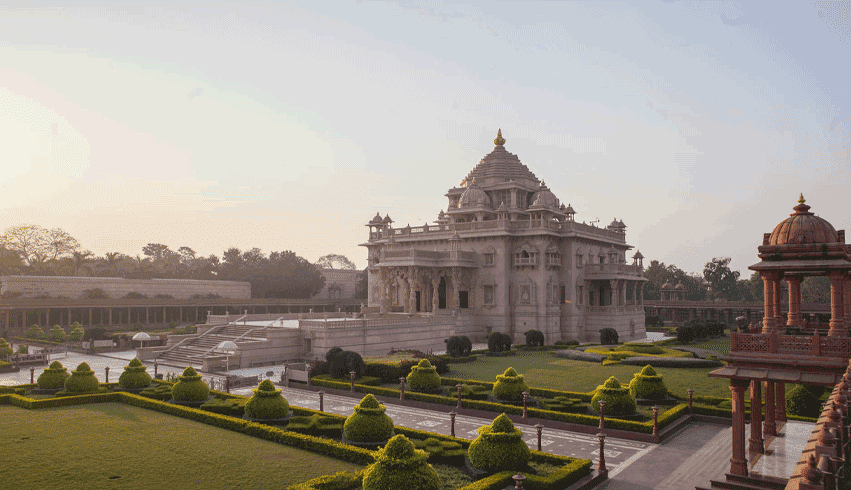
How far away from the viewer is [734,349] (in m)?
14.7

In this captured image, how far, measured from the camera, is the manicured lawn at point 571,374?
28172 mm

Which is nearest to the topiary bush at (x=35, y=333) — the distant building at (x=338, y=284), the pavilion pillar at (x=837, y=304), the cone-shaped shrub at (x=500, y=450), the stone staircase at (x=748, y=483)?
the cone-shaped shrub at (x=500, y=450)

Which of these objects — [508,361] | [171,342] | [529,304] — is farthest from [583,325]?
[171,342]

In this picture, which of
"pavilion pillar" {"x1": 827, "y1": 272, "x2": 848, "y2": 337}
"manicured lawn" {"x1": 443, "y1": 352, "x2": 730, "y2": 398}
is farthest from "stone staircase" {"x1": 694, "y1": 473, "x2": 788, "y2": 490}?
"manicured lawn" {"x1": 443, "y1": 352, "x2": 730, "y2": 398}

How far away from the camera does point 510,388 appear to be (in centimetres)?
2422

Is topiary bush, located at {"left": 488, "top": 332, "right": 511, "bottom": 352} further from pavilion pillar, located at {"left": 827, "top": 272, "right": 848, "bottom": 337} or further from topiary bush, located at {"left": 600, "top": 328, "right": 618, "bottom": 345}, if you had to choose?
pavilion pillar, located at {"left": 827, "top": 272, "right": 848, "bottom": 337}

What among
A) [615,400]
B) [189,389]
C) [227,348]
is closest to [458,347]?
[227,348]

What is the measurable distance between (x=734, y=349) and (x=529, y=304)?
37.6 m

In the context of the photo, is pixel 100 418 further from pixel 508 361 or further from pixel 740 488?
pixel 508 361

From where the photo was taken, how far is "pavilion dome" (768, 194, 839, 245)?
50.2 feet

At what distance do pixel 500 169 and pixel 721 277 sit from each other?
209 ft

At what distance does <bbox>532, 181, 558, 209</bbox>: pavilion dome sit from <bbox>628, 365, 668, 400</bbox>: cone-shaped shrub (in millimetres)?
31422

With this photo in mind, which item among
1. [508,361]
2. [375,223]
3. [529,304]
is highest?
[375,223]

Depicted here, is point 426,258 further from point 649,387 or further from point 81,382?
point 81,382
